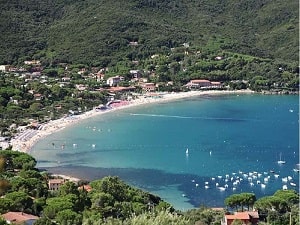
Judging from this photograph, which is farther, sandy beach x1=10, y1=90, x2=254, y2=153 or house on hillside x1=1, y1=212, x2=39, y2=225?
sandy beach x1=10, y1=90, x2=254, y2=153

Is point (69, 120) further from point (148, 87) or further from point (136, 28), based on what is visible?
point (136, 28)

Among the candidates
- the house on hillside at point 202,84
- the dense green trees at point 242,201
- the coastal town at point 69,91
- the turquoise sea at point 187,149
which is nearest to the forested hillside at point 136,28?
the coastal town at point 69,91

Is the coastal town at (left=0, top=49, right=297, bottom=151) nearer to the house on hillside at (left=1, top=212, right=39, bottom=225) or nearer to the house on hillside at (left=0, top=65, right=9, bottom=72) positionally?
the house on hillside at (left=0, top=65, right=9, bottom=72)

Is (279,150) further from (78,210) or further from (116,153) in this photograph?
(78,210)

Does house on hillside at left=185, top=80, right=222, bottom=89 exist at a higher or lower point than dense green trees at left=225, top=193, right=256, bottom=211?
higher

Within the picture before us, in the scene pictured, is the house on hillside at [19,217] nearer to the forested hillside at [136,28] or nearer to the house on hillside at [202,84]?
the house on hillside at [202,84]

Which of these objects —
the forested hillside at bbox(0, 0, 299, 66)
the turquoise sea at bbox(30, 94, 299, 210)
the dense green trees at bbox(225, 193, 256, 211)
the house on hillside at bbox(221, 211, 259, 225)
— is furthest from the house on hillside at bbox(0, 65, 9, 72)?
the house on hillside at bbox(221, 211, 259, 225)

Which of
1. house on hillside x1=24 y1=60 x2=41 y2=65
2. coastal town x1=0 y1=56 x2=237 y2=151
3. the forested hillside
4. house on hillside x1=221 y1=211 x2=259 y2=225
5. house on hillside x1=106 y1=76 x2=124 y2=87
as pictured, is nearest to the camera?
house on hillside x1=221 y1=211 x2=259 y2=225
